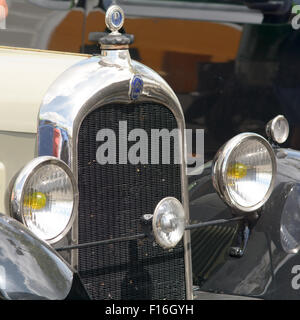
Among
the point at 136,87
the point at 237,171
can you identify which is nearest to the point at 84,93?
the point at 136,87

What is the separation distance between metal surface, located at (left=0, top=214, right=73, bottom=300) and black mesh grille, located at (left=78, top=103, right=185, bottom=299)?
0.37 metres

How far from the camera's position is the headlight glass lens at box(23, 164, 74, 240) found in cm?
207

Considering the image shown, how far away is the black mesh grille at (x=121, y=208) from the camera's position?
2316 millimetres

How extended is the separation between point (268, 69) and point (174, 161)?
8.36 ft

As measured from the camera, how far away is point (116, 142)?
93.7 inches

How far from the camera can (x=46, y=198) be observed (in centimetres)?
212

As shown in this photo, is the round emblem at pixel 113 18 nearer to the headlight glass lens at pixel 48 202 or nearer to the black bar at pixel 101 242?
the headlight glass lens at pixel 48 202

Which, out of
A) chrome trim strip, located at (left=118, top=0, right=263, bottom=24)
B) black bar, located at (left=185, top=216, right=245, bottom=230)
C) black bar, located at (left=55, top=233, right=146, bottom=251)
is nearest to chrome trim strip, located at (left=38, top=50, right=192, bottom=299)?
black bar, located at (left=55, top=233, right=146, bottom=251)

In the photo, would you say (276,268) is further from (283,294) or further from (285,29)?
(285,29)

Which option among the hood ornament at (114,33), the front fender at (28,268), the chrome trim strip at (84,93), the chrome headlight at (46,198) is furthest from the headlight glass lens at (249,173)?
the front fender at (28,268)

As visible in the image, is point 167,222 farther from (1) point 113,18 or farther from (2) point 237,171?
(1) point 113,18

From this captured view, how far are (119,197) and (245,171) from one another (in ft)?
1.59

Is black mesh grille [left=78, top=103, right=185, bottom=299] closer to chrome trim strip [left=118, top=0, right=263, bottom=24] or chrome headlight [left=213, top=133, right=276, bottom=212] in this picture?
chrome headlight [left=213, top=133, right=276, bottom=212]

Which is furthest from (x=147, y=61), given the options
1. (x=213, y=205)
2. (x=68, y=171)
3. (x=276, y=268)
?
(x=68, y=171)
